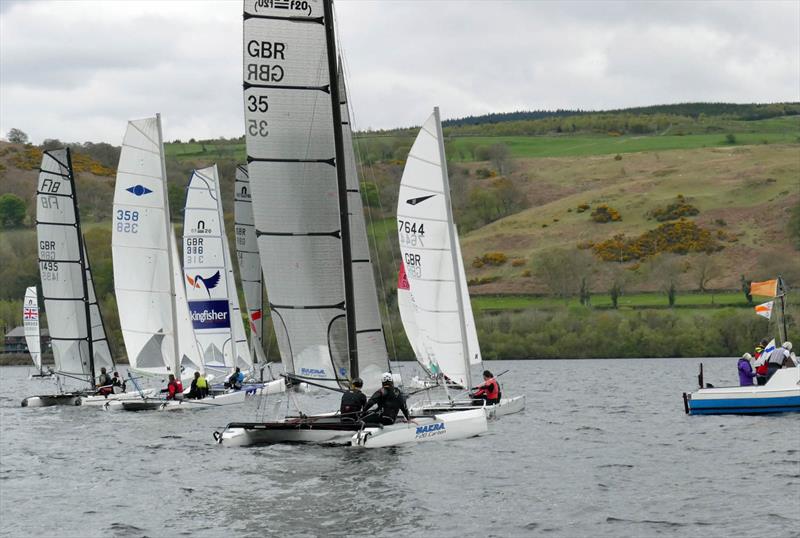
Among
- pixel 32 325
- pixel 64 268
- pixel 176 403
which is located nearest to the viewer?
pixel 176 403

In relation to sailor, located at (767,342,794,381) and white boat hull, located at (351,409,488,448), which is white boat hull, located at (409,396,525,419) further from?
sailor, located at (767,342,794,381)

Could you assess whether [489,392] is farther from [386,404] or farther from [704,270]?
[704,270]

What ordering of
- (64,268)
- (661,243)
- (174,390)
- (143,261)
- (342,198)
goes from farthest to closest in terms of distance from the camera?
(661,243) → (64,268) → (143,261) → (174,390) → (342,198)

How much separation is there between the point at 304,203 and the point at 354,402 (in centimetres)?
418

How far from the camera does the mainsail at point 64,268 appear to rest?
148ft

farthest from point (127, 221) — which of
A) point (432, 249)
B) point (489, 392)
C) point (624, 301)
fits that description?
point (624, 301)

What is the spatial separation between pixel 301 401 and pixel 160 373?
8836mm

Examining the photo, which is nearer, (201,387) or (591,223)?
(201,387)

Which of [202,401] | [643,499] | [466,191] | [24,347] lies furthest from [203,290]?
[466,191]

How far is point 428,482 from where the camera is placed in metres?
21.4

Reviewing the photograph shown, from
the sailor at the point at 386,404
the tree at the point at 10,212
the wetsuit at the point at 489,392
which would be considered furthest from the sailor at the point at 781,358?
the tree at the point at 10,212

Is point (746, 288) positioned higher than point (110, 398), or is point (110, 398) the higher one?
point (746, 288)

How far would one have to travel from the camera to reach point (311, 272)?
25594mm

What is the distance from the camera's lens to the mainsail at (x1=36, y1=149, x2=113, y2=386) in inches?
1770
